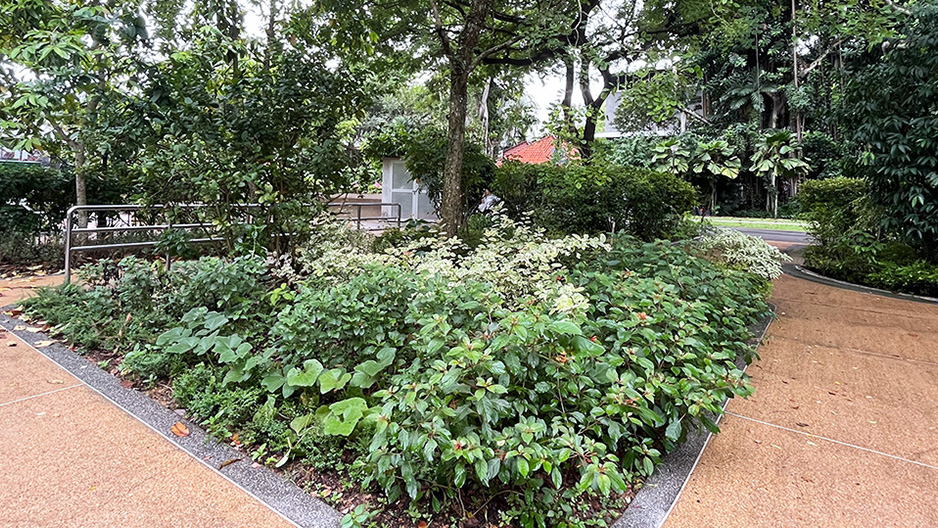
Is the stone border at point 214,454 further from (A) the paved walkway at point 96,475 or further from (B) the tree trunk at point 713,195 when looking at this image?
(B) the tree trunk at point 713,195

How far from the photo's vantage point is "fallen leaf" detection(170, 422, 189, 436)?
225 centimetres

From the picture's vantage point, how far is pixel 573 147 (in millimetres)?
7309

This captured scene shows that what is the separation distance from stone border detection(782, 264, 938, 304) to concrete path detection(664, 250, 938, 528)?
1725 millimetres

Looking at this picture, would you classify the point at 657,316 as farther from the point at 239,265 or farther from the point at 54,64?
the point at 54,64

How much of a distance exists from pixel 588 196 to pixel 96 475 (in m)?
5.79

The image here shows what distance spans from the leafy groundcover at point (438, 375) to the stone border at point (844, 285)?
11.8 ft

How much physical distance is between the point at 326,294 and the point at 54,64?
2.19 m

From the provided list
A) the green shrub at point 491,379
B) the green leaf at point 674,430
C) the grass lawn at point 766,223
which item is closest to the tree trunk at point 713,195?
the grass lawn at point 766,223

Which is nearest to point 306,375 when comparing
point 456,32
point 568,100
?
point 456,32

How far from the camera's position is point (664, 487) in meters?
2.03

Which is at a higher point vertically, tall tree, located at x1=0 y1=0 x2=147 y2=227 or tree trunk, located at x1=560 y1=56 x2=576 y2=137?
tree trunk, located at x1=560 y1=56 x2=576 y2=137

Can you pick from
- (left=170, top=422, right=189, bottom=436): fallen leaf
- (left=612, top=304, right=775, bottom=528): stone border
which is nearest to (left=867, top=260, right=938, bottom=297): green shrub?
(left=612, top=304, right=775, bottom=528): stone border

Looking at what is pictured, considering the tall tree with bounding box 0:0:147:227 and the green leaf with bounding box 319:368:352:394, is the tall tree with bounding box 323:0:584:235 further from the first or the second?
the green leaf with bounding box 319:368:352:394

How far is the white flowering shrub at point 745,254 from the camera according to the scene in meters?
5.35
